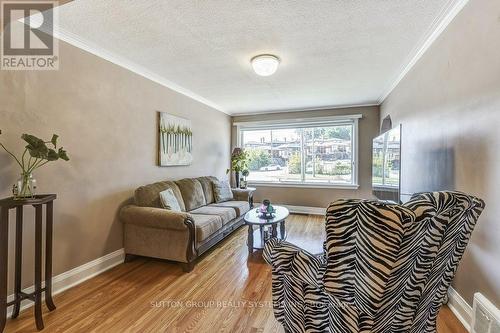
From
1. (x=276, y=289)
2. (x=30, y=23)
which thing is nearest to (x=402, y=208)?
(x=276, y=289)

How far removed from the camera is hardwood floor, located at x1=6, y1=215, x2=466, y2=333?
1742mm

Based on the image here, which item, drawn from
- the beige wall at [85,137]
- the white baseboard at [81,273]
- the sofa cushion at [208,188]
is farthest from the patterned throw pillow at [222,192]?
the white baseboard at [81,273]

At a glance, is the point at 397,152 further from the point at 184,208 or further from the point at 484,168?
the point at 184,208

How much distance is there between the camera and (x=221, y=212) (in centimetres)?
332

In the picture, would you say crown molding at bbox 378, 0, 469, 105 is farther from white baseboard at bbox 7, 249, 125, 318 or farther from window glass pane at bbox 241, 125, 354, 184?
white baseboard at bbox 7, 249, 125, 318

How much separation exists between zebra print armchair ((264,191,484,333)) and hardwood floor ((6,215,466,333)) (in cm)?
83

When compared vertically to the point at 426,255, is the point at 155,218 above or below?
below

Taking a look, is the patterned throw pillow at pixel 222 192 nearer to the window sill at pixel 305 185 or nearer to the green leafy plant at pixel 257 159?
the window sill at pixel 305 185

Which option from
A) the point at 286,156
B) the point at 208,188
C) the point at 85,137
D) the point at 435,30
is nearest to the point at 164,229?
the point at 85,137

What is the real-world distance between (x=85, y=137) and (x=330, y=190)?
435cm

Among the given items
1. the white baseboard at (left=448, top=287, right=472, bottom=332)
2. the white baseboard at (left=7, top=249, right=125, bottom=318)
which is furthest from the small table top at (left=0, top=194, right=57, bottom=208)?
the white baseboard at (left=448, top=287, right=472, bottom=332)

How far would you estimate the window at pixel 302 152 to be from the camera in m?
5.04

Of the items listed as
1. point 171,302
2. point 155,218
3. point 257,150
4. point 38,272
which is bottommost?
point 171,302

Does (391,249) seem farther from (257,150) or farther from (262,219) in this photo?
(257,150)
